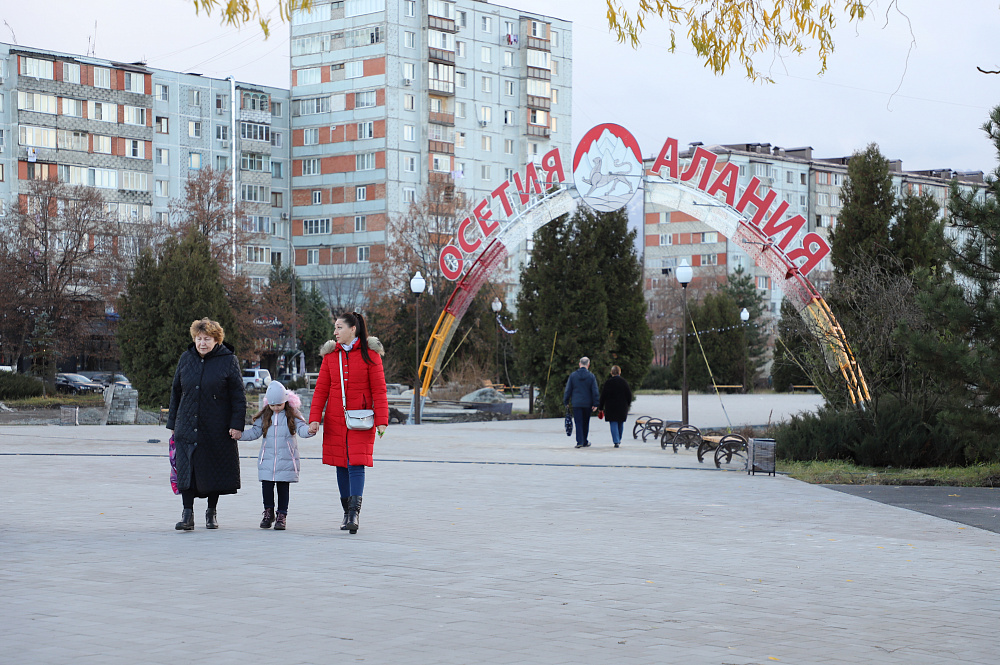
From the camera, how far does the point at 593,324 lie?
112 ft

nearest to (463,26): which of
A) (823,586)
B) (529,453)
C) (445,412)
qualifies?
(445,412)

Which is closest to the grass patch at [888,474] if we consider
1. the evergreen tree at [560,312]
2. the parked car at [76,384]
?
the evergreen tree at [560,312]

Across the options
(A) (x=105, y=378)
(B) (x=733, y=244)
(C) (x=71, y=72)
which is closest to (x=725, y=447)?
(A) (x=105, y=378)

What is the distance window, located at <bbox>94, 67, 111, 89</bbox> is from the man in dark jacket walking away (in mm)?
61907

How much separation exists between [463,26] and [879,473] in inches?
3019

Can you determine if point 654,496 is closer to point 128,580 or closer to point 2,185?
point 128,580

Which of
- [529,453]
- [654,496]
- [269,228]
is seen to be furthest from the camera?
[269,228]

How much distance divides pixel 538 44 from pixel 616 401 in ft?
242

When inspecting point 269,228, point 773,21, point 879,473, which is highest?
point 269,228

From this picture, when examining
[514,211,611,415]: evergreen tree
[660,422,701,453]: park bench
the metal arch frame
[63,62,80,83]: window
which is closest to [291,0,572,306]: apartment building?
[63,62,80,83]: window

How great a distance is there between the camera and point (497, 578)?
7902 millimetres

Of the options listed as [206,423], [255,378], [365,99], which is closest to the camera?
[206,423]

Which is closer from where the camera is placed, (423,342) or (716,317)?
(423,342)

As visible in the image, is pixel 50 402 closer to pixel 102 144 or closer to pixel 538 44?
pixel 102 144
